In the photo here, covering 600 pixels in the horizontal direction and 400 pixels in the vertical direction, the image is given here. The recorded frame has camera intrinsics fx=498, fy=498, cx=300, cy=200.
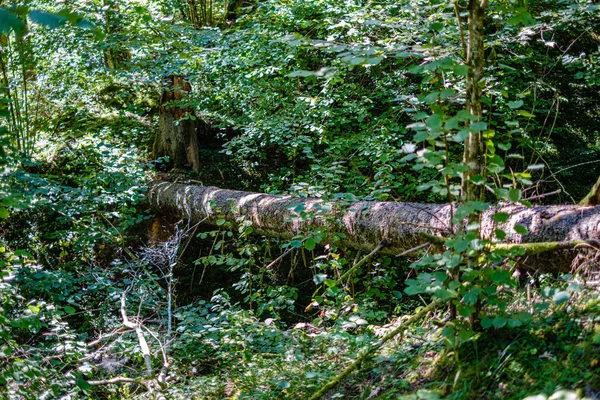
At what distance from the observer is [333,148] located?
19.3ft

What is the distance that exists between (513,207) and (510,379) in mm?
1521

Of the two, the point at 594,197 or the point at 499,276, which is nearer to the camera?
the point at 499,276

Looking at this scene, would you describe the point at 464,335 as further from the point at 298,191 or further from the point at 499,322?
the point at 298,191

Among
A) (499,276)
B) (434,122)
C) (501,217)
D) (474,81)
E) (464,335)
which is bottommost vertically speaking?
(464,335)

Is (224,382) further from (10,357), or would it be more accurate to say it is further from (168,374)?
(10,357)

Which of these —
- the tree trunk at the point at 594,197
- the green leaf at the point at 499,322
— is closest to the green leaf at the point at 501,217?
the green leaf at the point at 499,322

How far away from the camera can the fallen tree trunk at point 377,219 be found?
2967 mm

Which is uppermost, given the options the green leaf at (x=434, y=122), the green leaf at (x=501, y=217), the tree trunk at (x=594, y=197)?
the green leaf at (x=434, y=122)

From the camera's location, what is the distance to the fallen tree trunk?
297cm

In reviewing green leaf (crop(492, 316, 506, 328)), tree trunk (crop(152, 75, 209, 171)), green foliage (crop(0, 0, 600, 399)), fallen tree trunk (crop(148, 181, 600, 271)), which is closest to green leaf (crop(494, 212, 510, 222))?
green foliage (crop(0, 0, 600, 399))

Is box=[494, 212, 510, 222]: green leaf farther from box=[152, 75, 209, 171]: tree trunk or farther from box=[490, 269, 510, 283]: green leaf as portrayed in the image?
box=[152, 75, 209, 171]: tree trunk

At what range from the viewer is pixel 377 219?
13.5 ft

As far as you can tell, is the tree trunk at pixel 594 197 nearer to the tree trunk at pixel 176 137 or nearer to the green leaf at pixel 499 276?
the green leaf at pixel 499 276

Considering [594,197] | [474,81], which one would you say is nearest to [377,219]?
[594,197]
